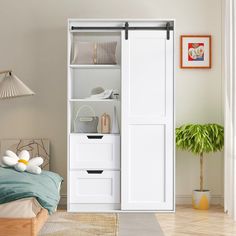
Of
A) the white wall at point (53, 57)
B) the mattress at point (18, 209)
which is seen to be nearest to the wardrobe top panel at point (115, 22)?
the white wall at point (53, 57)

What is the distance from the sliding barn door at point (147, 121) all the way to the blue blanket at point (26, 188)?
149cm

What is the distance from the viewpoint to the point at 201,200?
5887mm

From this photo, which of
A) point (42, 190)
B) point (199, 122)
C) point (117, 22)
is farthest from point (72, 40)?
point (42, 190)

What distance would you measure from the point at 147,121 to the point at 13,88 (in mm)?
1388

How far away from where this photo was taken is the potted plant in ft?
19.0

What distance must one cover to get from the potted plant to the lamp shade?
1603 millimetres

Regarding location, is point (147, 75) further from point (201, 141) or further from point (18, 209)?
point (18, 209)

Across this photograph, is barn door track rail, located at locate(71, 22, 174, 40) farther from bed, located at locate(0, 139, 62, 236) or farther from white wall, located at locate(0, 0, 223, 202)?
bed, located at locate(0, 139, 62, 236)

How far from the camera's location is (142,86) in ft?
18.6

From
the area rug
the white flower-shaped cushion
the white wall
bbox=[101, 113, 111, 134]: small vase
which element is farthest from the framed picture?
the white flower-shaped cushion

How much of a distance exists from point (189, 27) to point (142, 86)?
1.01 meters

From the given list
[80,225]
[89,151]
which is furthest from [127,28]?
[80,225]

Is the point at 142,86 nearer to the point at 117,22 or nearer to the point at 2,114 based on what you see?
the point at 117,22

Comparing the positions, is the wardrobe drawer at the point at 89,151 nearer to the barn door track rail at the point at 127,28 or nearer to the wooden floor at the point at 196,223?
the wooden floor at the point at 196,223
